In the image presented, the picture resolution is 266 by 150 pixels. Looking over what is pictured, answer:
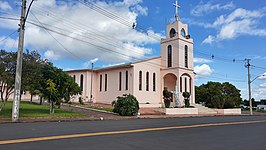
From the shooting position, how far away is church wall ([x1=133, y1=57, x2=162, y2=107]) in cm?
3469

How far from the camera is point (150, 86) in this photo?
121 ft

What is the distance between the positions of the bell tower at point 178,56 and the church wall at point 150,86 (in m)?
1.30

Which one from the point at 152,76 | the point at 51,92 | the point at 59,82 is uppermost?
the point at 152,76

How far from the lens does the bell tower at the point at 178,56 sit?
3778cm

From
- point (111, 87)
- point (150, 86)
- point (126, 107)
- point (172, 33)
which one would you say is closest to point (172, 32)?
point (172, 33)

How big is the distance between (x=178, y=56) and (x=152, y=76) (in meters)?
5.22

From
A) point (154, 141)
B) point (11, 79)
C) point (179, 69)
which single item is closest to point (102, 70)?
point (179, 69)

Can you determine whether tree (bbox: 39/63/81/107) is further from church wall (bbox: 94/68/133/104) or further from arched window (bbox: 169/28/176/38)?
arched window (bbox: 169/28/176/38)

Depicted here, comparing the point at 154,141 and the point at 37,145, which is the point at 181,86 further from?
the point at 37,145

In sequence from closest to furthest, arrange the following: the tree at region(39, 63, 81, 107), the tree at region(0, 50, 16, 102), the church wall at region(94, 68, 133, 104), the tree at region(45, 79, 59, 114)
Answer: the tree at region(0, 50, 16, 102), the tree at region(45, 79, 59, 114), the tree at region(39, 63, 81, 107), the church wall at region(94, 68, 133, 104)

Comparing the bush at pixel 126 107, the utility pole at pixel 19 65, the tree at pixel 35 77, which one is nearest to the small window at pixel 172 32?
the bush at pixel 126 107

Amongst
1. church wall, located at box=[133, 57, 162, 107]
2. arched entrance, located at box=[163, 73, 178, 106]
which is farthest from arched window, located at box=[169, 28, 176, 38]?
arched entrance, located at box=[163, 73, 178, 106]

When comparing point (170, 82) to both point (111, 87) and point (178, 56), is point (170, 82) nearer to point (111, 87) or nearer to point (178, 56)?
point (178, 56)

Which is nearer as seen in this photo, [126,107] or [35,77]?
[35,77]
